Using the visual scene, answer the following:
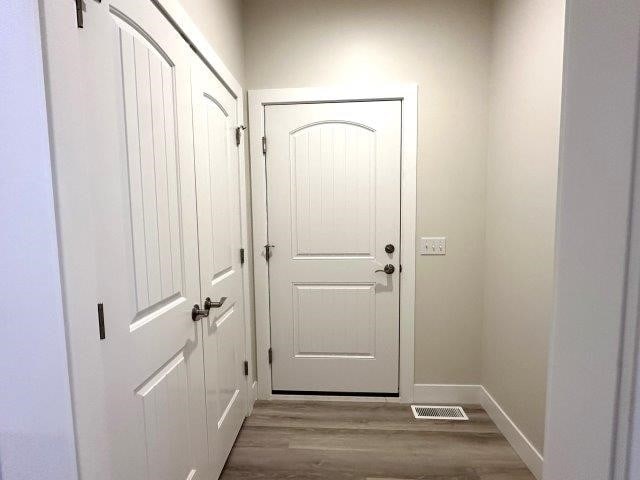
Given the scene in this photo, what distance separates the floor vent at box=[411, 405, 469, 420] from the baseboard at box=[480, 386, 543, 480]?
0.17 m

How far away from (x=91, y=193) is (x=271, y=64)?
168 centimetres

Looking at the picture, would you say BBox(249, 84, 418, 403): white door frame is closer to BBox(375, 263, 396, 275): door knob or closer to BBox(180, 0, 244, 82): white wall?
BBox(375, 263, 396, 275): door knob

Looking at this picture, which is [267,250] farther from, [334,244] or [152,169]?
[152,169]

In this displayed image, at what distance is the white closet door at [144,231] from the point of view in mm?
738

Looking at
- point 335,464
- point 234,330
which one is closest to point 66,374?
point 234,330

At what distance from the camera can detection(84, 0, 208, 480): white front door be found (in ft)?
2.43

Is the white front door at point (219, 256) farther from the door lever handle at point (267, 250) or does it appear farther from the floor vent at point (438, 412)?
the floor vent at point (438, 412)

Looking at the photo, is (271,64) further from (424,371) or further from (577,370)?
(424,371)

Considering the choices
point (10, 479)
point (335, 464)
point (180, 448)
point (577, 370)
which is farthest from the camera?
point (335, 464)

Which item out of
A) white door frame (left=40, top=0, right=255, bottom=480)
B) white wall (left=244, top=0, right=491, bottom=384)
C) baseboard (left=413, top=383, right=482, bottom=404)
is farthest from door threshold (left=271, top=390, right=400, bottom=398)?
white door frame (left=40, top=0, right=255, bottom=480)

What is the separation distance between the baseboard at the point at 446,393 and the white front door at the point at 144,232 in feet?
4.78

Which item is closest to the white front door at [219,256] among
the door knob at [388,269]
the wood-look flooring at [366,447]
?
the wood-look flooring at [366,447]

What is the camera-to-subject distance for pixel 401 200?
6.55 ft

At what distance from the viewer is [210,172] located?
1.41 meters
